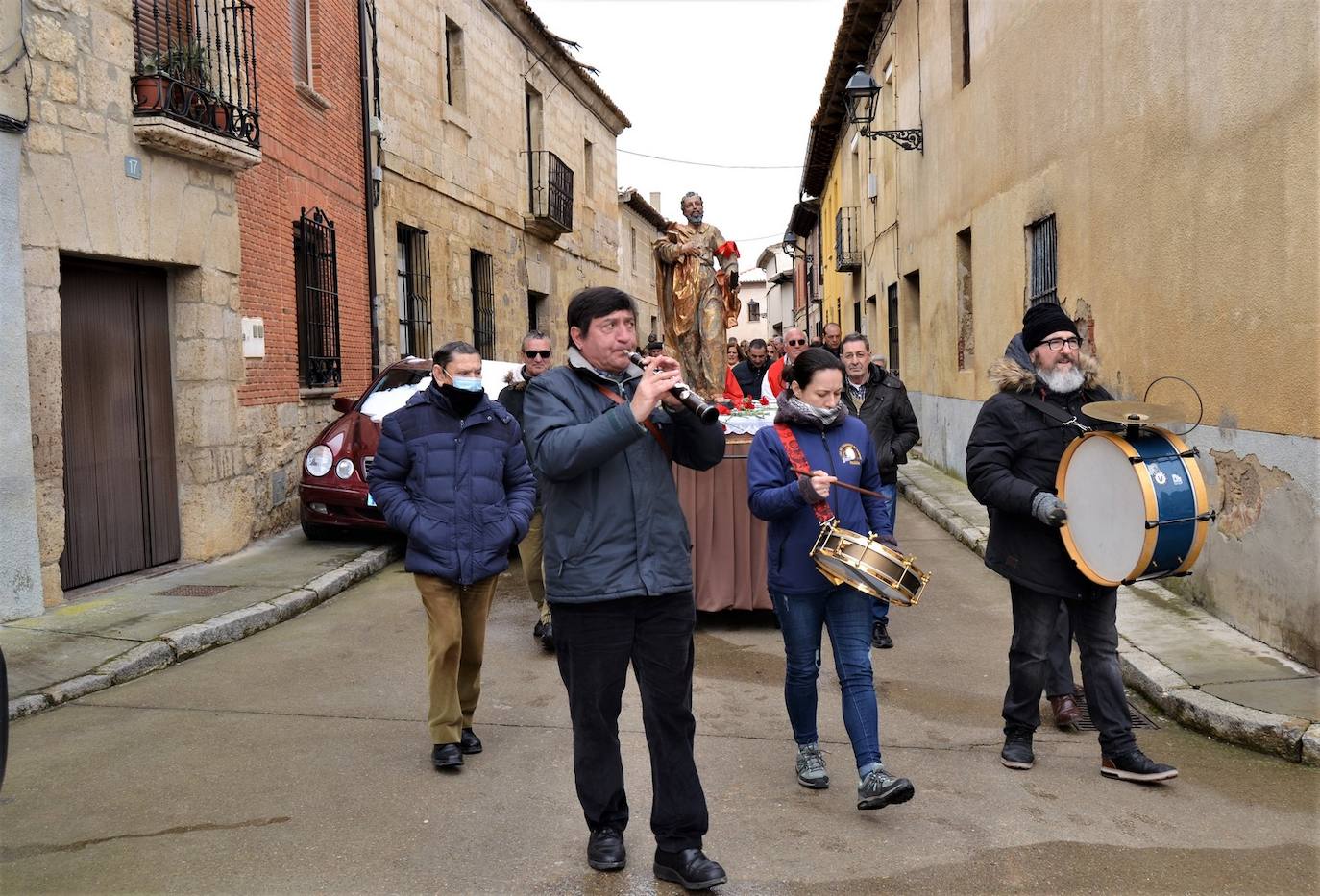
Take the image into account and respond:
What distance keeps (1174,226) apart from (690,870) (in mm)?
5612

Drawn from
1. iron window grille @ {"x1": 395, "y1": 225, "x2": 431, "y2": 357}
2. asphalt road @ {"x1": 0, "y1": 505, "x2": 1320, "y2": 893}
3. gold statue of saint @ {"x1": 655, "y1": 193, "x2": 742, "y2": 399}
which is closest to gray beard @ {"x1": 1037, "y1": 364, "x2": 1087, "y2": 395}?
asphalt road @ {"x1": 0, "y1": 505, "x2": 1320, "y2": 893}

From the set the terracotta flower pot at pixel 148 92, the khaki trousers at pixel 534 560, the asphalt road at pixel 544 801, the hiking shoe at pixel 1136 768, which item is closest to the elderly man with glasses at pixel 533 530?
the khaki trousers at pixel 534 560

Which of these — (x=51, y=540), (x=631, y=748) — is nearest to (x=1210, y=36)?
(x=631, y=748)

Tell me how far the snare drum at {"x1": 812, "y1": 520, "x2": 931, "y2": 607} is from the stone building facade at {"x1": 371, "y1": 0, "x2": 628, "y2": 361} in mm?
11002

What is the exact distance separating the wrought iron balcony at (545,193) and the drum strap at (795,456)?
16134mm

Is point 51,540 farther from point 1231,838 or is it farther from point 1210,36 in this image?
point 1210,36

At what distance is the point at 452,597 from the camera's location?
4.79m

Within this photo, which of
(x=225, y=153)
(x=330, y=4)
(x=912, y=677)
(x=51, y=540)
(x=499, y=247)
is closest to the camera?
(x=912, y=677)

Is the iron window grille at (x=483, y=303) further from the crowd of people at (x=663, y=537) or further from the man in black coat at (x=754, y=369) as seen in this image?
the crowd of people at (x=663, y=537)

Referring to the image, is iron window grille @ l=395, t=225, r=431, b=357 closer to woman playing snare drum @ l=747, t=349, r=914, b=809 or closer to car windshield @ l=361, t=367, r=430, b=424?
car windshield @ l=361, t=367, r=430, b=424

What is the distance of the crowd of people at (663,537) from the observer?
3.46 m

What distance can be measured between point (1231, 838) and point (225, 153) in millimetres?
8485

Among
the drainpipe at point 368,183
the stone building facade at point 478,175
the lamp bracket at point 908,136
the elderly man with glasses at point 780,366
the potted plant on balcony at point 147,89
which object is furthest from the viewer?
the lamp bracket at point 908,136

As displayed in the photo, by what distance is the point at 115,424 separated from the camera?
27.9 feet
